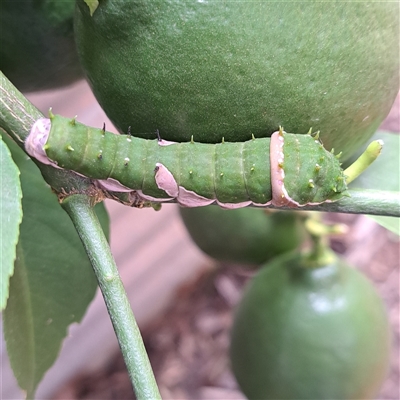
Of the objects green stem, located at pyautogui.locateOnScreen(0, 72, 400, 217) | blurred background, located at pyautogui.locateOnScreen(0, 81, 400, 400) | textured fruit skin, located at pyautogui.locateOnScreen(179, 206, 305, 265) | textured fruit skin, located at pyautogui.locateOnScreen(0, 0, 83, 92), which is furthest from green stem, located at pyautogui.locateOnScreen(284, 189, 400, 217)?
blurred background, located at pyautogui.locateOnScreen(0, 81, 400, 400)

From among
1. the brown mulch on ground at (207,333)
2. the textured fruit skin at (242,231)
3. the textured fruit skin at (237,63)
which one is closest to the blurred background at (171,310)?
the brown mulch on ground at (207,333)

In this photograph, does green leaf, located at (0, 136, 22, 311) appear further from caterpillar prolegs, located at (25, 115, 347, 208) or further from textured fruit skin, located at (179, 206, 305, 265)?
textured fruit skin, located at (179, 206, 305, 265)

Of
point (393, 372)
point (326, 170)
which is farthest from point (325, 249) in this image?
point (393, 372)

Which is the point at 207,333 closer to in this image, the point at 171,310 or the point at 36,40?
the point at 171,310

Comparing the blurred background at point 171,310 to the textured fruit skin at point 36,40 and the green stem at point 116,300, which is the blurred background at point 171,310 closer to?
the textured fruit skin at point 36,40

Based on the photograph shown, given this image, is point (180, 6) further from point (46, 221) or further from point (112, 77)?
point (46, 221)

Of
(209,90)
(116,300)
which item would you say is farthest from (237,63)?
(116,300)
